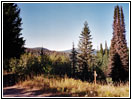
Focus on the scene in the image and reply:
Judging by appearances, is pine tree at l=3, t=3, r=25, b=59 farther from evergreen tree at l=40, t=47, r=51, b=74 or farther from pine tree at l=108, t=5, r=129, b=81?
pine tree at l=108, t=5, r=129, b=81

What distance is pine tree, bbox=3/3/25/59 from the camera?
7813mm

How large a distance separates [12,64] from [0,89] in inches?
195

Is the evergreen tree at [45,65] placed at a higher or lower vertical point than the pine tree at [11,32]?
lower

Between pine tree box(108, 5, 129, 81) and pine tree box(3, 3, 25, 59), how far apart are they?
18.1 metres

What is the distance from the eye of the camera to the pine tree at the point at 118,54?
22698 millimetres

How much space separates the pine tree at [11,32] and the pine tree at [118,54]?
18054 mm

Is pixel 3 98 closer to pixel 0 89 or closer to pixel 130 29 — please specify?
pixel 0 89

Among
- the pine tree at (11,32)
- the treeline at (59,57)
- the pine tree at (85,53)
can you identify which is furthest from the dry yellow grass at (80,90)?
the pine tree at (85,53)

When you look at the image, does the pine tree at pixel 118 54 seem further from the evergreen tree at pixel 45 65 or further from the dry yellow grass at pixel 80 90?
the dry yellow grass at pixel 80 90

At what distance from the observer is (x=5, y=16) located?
25.8ft

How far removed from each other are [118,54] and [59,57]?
488 inches

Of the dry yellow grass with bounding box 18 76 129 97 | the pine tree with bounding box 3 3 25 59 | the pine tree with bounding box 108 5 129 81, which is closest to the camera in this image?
the dry yellow grass with bounding box 18 76 129 97

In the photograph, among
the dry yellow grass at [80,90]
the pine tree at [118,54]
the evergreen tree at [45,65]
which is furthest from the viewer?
the pine tree at [118,54]

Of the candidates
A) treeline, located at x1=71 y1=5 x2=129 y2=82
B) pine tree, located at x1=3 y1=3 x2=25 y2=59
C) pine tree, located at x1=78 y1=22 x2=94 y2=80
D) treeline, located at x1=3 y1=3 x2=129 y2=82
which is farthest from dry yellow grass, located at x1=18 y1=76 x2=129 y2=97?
pine tree, located at x1=78 y1=22 x2=94 y2=80
